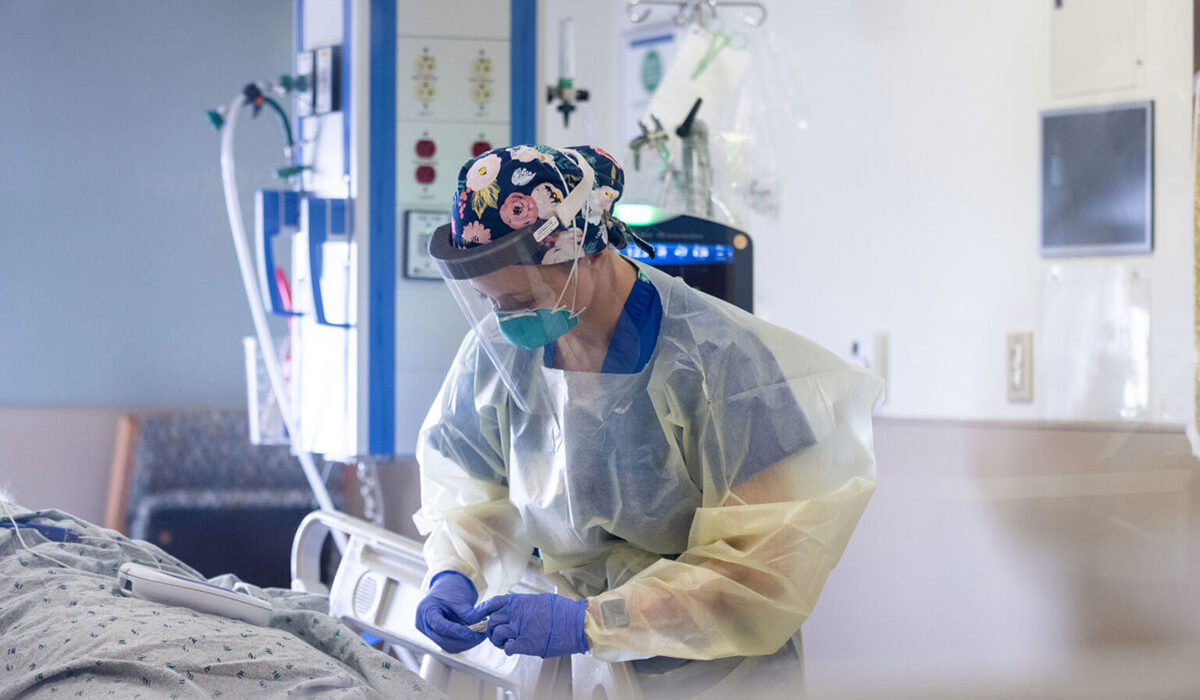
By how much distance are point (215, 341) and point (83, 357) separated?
356mm

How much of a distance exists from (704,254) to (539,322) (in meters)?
0.74

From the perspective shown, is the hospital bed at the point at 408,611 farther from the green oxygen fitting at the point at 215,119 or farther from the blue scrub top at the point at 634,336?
the green oxygen fitting at the point at 215,119

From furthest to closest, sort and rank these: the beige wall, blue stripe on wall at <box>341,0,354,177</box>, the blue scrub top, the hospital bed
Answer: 1. the beige wall
2. blue stripe on wall at <box>341,0,354,177</box>
3. the hospital bed
4. the blue scrub top

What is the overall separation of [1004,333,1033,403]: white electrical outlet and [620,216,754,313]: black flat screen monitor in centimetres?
75

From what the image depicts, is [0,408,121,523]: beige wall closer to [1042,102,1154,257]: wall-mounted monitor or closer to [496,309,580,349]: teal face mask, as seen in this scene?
[496,309,580,349]: teal face mask

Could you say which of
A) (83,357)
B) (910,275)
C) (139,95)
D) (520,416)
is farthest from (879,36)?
(83,357)

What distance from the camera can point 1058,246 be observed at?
2.28m

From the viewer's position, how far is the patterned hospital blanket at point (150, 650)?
1027 millimetres

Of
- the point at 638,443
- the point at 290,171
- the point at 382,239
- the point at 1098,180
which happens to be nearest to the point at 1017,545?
the point at 1098,180

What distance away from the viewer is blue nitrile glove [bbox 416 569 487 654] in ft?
4.17

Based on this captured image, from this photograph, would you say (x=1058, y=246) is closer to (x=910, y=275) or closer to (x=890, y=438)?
(x=910, y=275)

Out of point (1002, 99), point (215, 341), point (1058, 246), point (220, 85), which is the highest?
point (220, 85)

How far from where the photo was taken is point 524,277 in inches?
48.3

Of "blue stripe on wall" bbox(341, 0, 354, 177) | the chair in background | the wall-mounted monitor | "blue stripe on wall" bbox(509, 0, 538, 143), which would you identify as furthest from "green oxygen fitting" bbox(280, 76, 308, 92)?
the wall-mounted monitor
